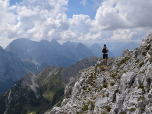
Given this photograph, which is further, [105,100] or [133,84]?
[105,100]

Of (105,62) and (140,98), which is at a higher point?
(105,62)

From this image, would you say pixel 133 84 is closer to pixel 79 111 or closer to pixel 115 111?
pixel 115 111

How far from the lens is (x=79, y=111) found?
63.9 ft

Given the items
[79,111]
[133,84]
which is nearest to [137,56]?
[133,84]

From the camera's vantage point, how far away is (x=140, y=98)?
37.7 feet

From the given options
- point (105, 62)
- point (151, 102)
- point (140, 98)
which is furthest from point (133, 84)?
point (105, 62)

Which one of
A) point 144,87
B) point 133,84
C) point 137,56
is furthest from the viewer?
point 137,56

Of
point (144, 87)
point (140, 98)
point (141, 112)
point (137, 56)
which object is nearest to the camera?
point (141, 112)

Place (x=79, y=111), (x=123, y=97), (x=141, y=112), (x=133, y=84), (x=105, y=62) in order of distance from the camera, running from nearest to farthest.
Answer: (x=141, y=112) → (x=123, y=97) → (x=133, y=84) → (x=79, y=111) → (x=105, y=62)

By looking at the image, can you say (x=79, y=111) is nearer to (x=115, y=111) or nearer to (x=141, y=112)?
(x=115, y=111)

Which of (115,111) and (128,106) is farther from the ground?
(128,106)

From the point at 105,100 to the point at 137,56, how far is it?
13.5 m

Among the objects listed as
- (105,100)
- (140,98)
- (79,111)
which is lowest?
(79,111)

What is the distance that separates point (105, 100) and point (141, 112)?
291 inches
